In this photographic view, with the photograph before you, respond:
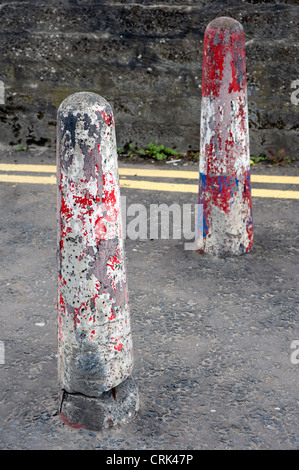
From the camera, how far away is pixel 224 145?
4.16m

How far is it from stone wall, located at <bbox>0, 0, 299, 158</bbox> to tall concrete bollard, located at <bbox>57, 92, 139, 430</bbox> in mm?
3566

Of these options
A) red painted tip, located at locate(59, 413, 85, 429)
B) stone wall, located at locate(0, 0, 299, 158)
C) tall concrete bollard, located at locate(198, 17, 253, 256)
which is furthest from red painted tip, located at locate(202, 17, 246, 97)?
red painted tip, located at locate(59, 413, 85, 429)

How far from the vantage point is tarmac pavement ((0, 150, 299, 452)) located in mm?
2777

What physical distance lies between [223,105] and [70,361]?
1998 mm

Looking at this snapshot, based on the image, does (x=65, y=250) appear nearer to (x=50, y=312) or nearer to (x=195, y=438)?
(x=195, y=438)

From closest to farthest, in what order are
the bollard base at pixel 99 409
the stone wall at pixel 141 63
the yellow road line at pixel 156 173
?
the bollard base at pixel 99 409, the yellow road line at pixel 156 173, the stone wall at pixel 141 63

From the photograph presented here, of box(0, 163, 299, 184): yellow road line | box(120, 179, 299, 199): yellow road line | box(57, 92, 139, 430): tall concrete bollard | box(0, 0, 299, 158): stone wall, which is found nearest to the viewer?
box(57, 92, 139, 430): tall concrete bollard

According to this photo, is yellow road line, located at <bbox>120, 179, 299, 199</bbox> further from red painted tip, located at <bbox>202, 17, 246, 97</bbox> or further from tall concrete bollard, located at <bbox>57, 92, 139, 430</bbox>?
tall concrete bollard, located at <bbox>57, 92, 139, 430</bbox>

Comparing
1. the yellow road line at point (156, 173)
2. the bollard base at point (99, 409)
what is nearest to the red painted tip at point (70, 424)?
the bollard base at point (99, 409)

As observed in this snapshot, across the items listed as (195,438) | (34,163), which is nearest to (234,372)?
(195,438)

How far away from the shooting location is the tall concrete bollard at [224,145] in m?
4.00

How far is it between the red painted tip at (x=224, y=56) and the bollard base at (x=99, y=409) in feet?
6.53

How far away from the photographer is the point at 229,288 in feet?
13.0

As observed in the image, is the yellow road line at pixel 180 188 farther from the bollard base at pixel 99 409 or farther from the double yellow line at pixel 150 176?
the bollard base at pixel 99 409
